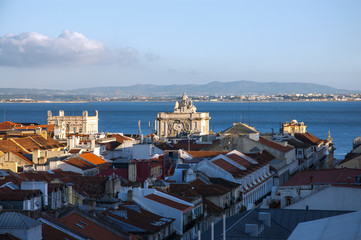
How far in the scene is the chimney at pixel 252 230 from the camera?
1013 inches

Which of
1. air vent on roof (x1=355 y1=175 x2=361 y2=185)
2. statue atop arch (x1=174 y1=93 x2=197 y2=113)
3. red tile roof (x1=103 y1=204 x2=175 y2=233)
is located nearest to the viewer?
red tile roof (x1=103 y1=204 x2=175 y2=233)

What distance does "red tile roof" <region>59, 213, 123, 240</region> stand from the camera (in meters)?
25.7

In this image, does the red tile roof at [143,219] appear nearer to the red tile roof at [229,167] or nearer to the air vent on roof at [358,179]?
the air vent on roof at [358,179]

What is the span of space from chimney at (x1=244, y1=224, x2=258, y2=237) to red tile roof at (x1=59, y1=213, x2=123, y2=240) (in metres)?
3.72

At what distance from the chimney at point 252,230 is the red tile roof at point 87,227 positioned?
3723 millimetres

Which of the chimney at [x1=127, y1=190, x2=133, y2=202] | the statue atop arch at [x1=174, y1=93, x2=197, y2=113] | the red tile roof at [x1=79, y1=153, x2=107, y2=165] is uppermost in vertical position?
the chimney at [x1=127, y1=190, x2=133, y2=202]

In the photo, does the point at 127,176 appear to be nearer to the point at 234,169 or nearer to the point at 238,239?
the point at 234,169

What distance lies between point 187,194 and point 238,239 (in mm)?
14495

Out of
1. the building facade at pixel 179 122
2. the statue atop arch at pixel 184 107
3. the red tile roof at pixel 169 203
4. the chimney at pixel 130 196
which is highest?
the chimney at pixel 130 196

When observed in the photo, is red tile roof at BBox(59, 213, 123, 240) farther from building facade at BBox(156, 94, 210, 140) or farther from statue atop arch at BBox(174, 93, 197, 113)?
statue atop arch at BBox(174, 93, 197, 113)

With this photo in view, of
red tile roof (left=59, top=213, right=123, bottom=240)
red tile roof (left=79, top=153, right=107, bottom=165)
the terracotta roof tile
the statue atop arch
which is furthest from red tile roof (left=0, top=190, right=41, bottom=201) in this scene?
the statue atop arch

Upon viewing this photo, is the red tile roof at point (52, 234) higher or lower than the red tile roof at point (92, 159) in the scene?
higher

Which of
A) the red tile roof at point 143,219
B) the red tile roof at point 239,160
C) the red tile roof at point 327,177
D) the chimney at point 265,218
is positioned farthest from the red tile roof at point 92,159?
the chimney at point 265,218

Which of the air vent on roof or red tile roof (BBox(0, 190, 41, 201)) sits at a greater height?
red tile roof (BBox(0, 190, 41, 201))
